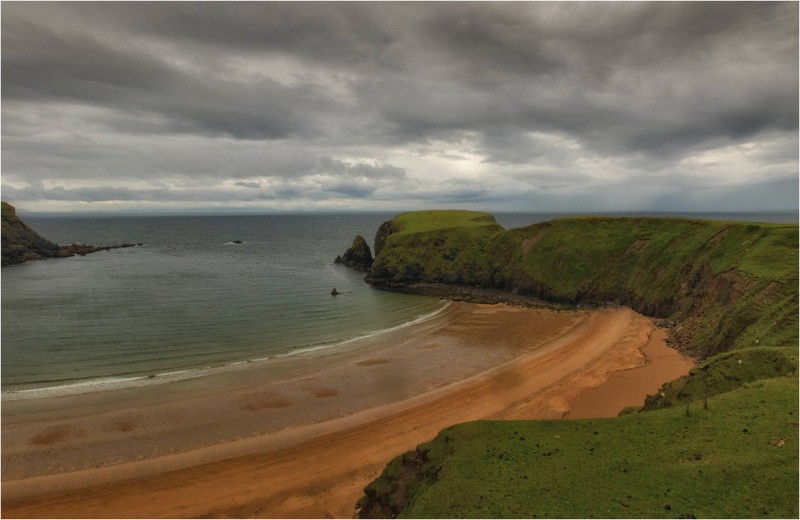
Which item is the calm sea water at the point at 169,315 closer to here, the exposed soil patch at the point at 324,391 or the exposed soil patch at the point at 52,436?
the exposed soil patch at the point at 52,436

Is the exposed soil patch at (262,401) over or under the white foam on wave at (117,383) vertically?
under

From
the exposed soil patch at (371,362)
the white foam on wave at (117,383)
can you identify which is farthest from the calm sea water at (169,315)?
the exposed soil patch at (371,362)

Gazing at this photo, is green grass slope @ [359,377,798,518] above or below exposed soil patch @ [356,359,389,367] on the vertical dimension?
above

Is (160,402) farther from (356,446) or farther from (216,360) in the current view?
(356,446)

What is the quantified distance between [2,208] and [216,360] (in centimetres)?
13115

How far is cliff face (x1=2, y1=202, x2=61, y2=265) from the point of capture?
380ft

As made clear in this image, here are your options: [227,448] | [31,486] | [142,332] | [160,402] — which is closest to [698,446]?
[227,448]

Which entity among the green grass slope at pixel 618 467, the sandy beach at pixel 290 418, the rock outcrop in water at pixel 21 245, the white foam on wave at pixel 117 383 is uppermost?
the rock outcrop in water at pixel 21 245

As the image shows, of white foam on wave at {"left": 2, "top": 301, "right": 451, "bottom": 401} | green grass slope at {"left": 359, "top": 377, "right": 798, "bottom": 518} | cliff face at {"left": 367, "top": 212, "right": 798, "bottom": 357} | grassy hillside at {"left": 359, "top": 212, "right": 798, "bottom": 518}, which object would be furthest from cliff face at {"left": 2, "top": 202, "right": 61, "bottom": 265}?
grassy hillside at {"left": 359, "top": 212, "right": 798, "bottom": 518}

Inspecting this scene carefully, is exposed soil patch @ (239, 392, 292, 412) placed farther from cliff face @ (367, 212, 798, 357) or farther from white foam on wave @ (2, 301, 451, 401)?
cliff face @ (367, 212, 798, 357)

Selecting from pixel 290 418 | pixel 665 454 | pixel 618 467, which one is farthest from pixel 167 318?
pixel 665 454

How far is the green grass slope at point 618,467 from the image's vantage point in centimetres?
1198

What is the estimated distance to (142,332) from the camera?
49.2 m

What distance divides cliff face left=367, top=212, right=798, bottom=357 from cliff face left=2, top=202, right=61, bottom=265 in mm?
102778
